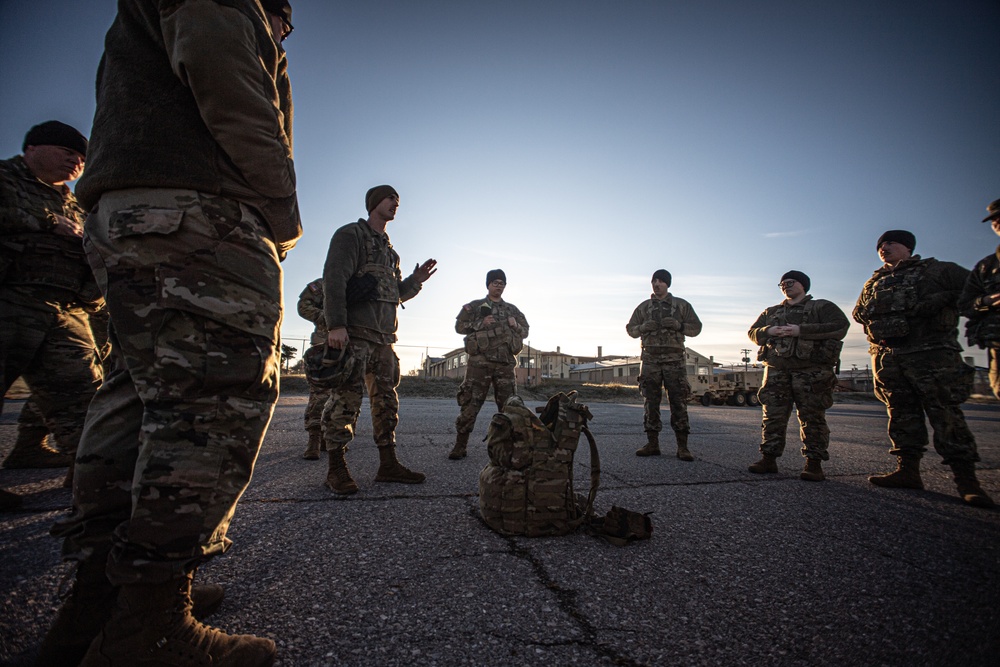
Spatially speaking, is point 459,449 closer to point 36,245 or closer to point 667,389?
point 667,389

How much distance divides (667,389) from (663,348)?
1.59 ft

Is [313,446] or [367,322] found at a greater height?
[367,322]

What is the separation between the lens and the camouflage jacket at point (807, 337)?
12.1 ft

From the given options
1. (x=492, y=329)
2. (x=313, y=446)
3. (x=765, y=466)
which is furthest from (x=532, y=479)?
(x=765, y=466)

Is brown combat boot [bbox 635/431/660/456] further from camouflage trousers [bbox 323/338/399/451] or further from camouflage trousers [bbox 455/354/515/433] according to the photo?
camouflage trousers [bbox 323/338/399/451]

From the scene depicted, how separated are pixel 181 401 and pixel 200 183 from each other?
1.98 ft

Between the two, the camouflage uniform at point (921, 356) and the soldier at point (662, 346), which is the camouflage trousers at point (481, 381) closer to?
the soldier at point (662, 346)

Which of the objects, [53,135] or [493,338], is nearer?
[53,135]

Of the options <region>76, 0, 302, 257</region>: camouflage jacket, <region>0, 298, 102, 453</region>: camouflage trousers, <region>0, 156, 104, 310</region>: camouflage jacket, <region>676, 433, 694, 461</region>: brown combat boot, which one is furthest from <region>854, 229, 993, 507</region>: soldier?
<region>0, 156, 104, 310</region>: camouflage jacket

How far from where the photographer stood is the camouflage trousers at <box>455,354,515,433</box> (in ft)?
14.0

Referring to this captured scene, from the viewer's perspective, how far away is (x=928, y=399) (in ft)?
10.8

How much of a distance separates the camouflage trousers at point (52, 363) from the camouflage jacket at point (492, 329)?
118 inches

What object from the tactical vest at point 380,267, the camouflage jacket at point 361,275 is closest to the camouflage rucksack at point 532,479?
Result: the camouflage jacket at point 361,275

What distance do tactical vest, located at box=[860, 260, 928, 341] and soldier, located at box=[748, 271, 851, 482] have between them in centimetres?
20
